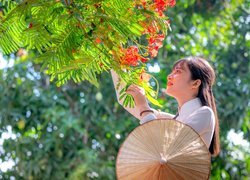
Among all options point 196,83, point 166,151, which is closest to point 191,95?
point 196,83

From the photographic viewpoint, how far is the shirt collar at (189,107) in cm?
293

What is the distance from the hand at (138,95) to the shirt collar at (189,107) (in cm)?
16

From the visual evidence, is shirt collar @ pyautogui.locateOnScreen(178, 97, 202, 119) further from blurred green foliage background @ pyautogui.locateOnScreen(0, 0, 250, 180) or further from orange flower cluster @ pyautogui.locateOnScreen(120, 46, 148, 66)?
blurred green foliage background @ pyautogui.locateOnScreen(0, 0, 250, 180)

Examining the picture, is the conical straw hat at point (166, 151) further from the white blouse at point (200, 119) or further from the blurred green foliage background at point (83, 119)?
the blurred green foliage background at point (83, 119)

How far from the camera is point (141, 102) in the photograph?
2854mm

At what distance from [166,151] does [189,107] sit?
0.27 m

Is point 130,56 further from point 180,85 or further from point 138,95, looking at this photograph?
point 180,85

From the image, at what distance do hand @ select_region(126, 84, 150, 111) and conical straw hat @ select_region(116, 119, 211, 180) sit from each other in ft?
0.42

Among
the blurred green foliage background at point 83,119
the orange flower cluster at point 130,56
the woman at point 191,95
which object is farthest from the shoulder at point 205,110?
the blurred green foliage background at point 83,119

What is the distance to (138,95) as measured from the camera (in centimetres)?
283

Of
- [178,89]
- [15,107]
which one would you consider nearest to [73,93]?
[15,107]

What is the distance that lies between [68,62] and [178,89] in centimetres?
51

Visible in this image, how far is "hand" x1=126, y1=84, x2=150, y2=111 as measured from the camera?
280 cm

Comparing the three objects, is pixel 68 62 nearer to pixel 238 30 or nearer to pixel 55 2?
pixel 55 2
